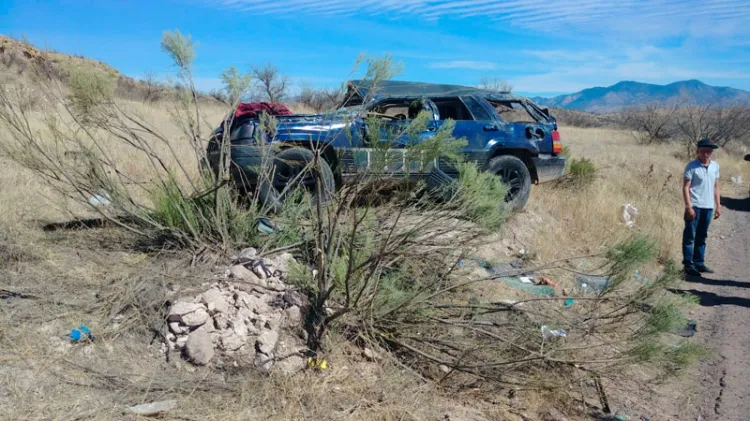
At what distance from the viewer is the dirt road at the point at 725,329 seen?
167 inches

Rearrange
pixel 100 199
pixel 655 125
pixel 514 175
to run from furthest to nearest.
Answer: pixel 655 125
pixel 514 175
pixel 100 199

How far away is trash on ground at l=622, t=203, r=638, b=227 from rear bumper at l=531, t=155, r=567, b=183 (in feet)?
5.80

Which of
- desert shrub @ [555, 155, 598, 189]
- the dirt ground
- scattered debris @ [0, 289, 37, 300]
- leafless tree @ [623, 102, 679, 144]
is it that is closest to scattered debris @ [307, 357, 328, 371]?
scattered debris @ [0, 289, 37, 300]

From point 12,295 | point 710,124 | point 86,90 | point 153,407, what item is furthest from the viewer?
point 710,124

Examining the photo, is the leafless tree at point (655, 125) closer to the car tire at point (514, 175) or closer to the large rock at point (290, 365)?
the car tire at point (514, 175)

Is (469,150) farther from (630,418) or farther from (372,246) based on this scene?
(630,418)

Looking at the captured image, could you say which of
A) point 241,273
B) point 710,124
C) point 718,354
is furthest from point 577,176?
point 710,124

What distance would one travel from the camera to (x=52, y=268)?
4785mm

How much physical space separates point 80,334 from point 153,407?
990 mm

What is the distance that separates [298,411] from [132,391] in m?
1.03

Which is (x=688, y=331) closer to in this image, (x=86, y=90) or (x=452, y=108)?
(x=452, y=108)

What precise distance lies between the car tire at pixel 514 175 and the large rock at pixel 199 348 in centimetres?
521

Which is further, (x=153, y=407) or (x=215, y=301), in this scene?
(x=215, y=301)

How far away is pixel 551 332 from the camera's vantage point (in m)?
4.33
